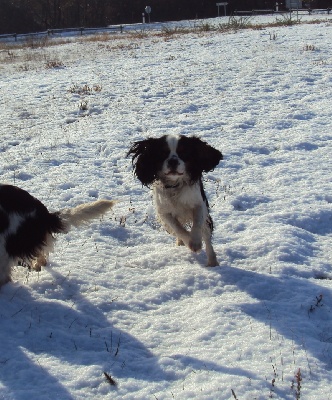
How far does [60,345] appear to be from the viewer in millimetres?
3227

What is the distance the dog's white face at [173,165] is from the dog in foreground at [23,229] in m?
0.96

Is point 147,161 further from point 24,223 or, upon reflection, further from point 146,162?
point 24,223

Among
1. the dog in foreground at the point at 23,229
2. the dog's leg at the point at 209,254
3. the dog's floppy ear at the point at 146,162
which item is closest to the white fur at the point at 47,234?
the dog in foreground at the point at 23,229

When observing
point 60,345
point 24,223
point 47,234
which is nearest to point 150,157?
point 47,234

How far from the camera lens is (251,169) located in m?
7.08

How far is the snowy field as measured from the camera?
2899 millimetres

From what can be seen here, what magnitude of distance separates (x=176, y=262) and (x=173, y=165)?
866 millimetres

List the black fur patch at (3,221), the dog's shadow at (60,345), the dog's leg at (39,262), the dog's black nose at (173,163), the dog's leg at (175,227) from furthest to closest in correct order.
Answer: the dog's leg at (175,227), the dog's black nose at (173,163), the dog's leg at (39,262), the black fur patch at (3,221), the dog's shadow at (60,345)

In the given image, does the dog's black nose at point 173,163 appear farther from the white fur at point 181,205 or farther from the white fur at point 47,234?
the white fur at point 47,234

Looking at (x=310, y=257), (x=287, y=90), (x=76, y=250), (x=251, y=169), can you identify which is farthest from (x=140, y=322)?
(x=287, y=90)

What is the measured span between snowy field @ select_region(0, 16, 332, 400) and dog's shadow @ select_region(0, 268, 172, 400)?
1cm

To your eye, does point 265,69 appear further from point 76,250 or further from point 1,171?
point 76,250

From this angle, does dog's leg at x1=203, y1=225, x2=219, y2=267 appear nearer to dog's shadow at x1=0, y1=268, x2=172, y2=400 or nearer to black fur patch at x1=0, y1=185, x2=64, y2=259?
dog's shadow at x1=0, y1=268, x2=172, y2=400

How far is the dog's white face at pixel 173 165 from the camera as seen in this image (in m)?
4.48
